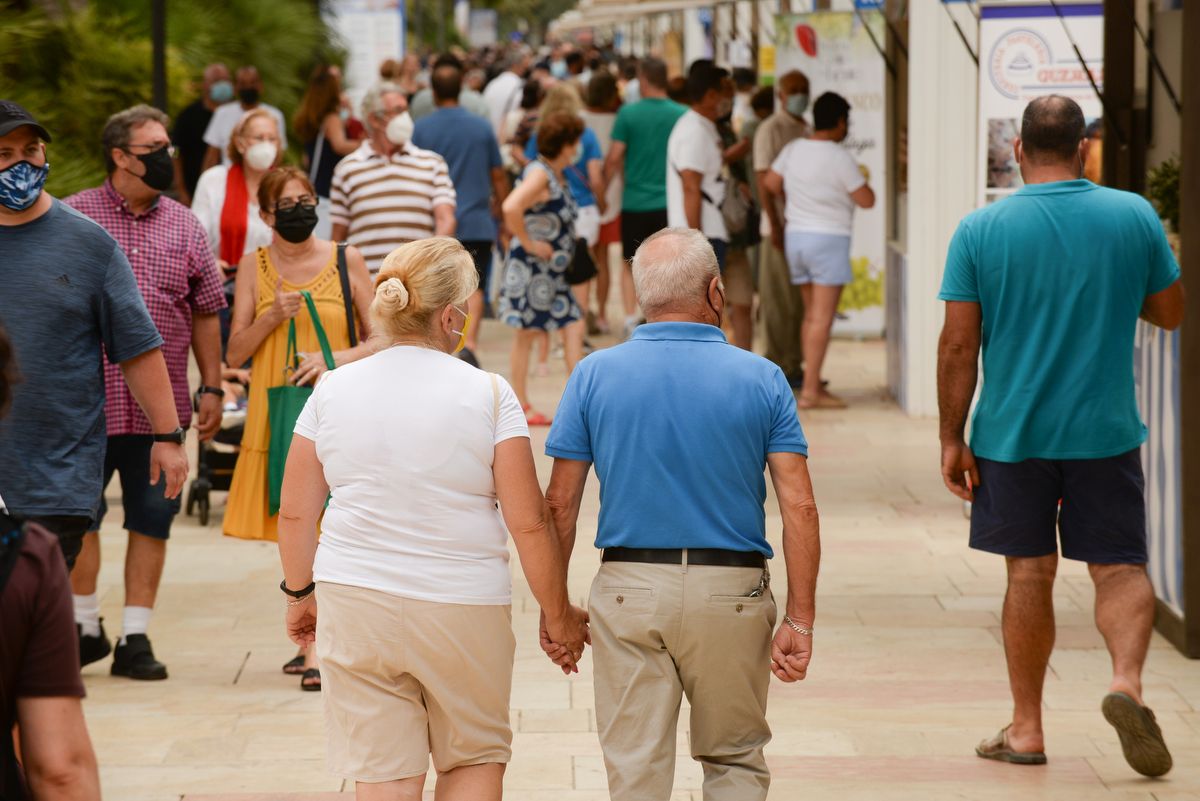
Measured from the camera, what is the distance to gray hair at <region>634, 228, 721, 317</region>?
13.0 feet

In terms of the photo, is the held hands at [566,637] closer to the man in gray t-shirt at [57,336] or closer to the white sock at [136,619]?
the man in gray t-shirt at [57,336]

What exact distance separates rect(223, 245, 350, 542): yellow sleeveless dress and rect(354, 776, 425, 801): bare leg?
7.19 ft

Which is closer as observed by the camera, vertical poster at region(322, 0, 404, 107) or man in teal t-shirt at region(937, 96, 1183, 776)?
man in teal t-shirt at region(937, 96, 1183, 776)

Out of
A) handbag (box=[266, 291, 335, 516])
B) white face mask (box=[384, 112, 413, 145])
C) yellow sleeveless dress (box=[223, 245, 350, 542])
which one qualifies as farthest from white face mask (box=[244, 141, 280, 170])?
handbag (box=[266, 291, 335, 516])

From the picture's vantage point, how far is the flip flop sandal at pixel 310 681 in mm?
6102

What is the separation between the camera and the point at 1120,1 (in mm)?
7215

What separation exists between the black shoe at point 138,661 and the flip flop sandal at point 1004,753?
109 inches

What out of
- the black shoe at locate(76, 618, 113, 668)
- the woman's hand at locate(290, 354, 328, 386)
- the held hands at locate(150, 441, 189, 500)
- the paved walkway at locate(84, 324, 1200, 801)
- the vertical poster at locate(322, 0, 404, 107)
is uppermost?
the vertical poster at locate(322, 0, 404, 107)

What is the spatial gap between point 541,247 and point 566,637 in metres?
6.90

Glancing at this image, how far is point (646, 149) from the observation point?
43.9 feet

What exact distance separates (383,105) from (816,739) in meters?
5.04

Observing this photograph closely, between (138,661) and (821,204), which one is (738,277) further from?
(138,661)

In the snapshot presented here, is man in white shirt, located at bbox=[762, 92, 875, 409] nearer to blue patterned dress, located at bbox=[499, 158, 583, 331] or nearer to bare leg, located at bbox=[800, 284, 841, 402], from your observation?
bare leg, located at bbox=[800, 284, 841, 402]

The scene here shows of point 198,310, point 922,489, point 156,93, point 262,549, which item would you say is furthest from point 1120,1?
point 156,93
